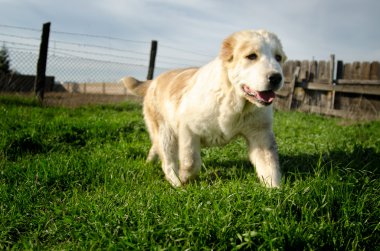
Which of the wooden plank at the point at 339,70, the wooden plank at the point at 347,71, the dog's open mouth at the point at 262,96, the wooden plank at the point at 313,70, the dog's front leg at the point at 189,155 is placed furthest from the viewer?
the wooden plank at the point at 313,70

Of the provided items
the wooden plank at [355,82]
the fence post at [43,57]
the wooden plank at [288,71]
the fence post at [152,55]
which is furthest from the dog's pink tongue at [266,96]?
the wooden plank at [288,71]

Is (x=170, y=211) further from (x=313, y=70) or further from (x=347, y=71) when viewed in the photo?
(x=313, y=70)

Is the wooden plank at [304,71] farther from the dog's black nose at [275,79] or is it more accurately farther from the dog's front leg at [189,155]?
the dog's black nose at [275,79]

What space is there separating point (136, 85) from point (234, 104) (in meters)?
2.44

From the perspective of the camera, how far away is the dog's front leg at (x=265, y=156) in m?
3.67

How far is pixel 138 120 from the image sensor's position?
7531mm

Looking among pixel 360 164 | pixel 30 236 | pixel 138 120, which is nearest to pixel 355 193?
pixel 360 164

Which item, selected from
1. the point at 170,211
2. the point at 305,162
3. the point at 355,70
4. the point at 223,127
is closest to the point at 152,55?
the point at 355,70

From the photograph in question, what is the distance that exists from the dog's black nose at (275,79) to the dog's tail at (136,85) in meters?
2.69

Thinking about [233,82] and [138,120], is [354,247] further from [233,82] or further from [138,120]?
[138,120]

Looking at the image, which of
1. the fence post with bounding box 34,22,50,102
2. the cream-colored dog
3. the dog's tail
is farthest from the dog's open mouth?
the fence post with bounding box 34,22,50,102

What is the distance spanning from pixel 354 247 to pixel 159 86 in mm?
3415

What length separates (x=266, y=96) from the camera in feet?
11.8

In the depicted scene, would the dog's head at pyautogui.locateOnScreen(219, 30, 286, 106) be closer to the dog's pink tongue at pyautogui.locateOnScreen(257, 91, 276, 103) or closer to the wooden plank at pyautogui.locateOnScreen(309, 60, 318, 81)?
the dog's pink tongue at pyautogui.locateOnScreen(257, 91, 276, 103)
